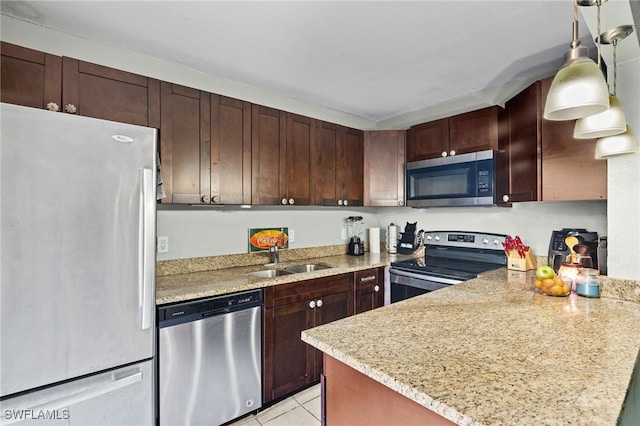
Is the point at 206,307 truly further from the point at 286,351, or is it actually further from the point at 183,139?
the point at 183,139

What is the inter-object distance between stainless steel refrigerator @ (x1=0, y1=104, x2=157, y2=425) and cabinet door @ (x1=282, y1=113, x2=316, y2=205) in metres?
1.17

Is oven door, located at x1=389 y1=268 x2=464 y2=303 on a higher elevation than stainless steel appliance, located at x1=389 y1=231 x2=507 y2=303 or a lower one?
lower

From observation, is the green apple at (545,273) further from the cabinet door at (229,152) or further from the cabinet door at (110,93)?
the cabinet door at (110,93)

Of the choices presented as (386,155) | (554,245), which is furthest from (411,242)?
(554,245)

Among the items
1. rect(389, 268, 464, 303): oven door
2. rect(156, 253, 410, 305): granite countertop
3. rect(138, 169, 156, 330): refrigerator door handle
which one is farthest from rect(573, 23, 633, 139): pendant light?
rect(138, 169, 156, 330): refrigerator door handle

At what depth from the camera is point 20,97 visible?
154 centimetres

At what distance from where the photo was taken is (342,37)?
1849 millimetres

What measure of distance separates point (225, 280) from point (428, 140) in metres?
2.14

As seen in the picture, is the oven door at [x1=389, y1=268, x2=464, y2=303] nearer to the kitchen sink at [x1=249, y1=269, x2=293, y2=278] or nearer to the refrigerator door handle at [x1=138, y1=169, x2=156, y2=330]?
the kitchen sink at [x1=249, y1=269, x2=293, y2=278]

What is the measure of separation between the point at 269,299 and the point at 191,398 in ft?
2.29

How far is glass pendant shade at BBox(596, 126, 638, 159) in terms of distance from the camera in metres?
1.37

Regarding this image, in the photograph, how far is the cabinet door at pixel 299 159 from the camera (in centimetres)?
258

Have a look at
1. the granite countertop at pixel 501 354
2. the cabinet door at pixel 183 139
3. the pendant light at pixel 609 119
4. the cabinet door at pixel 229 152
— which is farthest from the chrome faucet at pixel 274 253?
the pendant light at pixel 609 119

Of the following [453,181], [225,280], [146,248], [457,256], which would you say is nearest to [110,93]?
[146,248]
